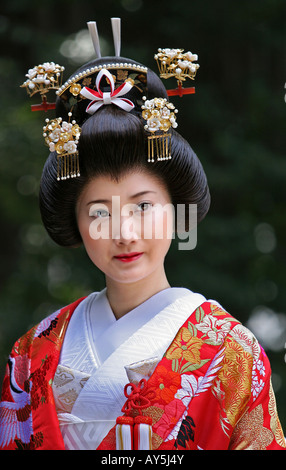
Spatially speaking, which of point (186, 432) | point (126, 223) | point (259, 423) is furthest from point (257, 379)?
point (126, 223)

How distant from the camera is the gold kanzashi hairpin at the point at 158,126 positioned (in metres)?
1.80

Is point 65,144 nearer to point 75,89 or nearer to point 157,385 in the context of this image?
point 75,89

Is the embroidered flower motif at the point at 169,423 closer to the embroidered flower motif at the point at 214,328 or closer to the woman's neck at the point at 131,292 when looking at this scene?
the embroidered flower motif at the point at 214,328

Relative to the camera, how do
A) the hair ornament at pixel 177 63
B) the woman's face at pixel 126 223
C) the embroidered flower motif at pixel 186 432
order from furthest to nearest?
1. the hair ornament at pixel 177 63
2. the woman's face at pixel 126 223
3. the embroidered flower motif at pixel 186 432

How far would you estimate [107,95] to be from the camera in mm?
1826

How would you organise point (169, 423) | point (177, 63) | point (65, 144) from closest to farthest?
point (169, 423), point (65, 144), point (177, 63)

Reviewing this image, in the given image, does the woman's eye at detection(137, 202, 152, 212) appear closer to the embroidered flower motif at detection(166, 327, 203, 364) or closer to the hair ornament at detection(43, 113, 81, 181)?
the hair ornament at detection(43, 113, 81, 181)

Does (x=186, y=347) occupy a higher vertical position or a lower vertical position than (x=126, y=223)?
lower

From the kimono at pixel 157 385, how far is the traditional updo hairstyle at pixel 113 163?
0.28 metres

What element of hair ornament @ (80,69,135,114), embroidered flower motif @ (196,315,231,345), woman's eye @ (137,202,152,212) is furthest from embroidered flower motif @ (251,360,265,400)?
hair ornament @ (80,69,135,114)

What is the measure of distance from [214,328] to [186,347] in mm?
96

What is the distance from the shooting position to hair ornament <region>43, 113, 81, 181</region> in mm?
1808

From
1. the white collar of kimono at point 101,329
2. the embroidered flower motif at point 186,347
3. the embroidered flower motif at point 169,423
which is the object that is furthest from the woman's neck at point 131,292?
the embroidered flower motif at point 169,423
